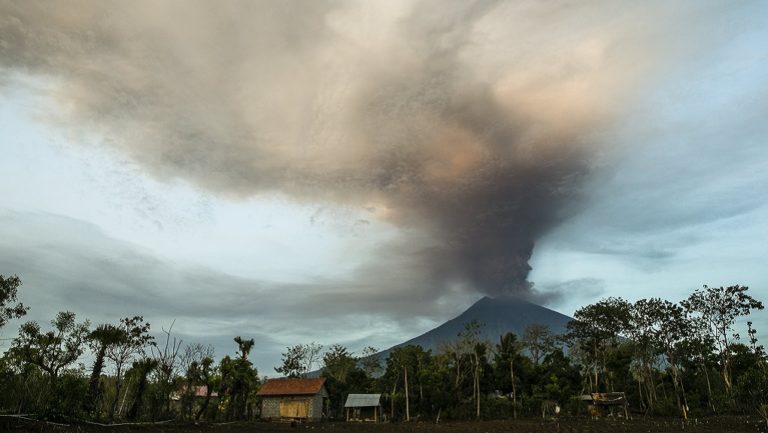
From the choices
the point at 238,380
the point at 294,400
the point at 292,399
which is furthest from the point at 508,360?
the point at 238,380

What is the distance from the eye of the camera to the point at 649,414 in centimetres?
5588

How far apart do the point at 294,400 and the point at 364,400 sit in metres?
8.30

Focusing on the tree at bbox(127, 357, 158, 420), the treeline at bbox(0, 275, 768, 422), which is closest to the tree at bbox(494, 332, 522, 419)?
the treeline at bbox(0, 275, 768, 422)

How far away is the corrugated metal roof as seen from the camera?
58.4 m

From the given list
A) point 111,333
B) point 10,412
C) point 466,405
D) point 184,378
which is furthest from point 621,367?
point 10,412

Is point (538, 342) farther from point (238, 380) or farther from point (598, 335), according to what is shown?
point (238, 380)

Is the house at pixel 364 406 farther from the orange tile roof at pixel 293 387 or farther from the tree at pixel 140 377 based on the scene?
the tree at pixel 140 377

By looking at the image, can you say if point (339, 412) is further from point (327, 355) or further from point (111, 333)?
point (111, 333)

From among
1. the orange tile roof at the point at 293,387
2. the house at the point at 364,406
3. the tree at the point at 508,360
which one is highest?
the tree at the point at 508,360

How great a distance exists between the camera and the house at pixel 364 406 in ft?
192

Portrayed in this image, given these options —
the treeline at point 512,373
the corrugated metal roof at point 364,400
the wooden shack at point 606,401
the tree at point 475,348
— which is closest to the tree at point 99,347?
the treeline at point 512,373

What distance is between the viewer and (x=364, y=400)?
194 feet

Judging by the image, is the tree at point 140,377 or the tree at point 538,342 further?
the tree at point 538,342

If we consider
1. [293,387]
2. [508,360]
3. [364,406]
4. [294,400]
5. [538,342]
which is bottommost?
[364,406]
